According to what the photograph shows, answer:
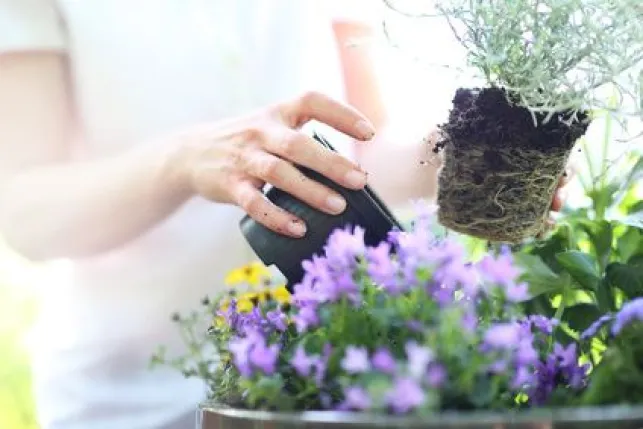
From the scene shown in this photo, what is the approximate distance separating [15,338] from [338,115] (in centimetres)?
99

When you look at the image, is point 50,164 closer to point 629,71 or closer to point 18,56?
point 18,56

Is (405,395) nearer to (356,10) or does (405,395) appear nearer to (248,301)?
(248,301)

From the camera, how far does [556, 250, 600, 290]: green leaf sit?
572 mm

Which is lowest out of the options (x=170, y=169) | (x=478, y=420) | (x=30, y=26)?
(x=478, y=420)

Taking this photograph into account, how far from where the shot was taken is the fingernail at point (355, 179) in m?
0.50

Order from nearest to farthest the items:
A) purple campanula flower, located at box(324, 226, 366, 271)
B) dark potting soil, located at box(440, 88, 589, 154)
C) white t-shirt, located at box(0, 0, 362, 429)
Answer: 1. purple campanula flower, located at box(324, 226, 366, 271)
2. dark potting soil, located at box(440, 88, 589, 154)
3. white t-shirt, located at box(0, 0, 362, 429)

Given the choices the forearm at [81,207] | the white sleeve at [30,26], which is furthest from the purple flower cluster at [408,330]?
the white sleeve at [30,26]

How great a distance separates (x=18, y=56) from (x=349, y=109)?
1.38 feet

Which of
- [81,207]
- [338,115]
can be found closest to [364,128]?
[338,115]

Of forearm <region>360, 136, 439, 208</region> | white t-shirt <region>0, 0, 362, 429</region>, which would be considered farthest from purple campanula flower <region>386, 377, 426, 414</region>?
white t-shirt <region>0, 0, 362, 429</region>

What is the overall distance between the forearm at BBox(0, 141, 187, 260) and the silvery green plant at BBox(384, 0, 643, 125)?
36 cm

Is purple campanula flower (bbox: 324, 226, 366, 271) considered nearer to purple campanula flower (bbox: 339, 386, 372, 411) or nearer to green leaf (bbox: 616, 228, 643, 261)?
purple campanula flower (bbox: 339, 386, 372, 411)

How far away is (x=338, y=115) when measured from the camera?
1.85 feet

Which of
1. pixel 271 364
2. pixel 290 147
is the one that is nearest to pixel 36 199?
pixel 290 147
